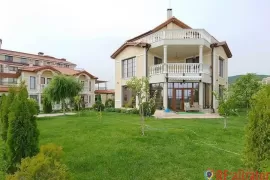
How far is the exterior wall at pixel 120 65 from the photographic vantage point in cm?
1930

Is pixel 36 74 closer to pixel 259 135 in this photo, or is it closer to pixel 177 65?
pixel 177 65

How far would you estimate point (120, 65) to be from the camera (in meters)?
22.2

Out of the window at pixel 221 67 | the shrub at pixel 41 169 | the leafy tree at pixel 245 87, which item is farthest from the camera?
the window at pixel 221 67

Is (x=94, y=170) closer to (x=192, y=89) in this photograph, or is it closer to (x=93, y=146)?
(x=93, y=146)

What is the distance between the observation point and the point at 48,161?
2.72 m

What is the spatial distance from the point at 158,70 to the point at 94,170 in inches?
559

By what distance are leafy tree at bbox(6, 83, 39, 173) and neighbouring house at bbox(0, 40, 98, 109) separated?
16.9 metres

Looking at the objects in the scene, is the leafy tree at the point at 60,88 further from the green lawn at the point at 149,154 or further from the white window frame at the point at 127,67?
the green lawn at the point at 149,154

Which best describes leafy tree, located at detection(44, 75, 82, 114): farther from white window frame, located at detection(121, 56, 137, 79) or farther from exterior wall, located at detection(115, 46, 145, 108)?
white window frame, located at detection(121, 56, 137, 79)

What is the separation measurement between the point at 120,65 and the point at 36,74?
1524 centimetres

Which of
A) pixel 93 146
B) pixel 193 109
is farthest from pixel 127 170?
pixel 193 109

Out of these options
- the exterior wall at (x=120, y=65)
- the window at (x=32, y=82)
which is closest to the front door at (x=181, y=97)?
the exterior wall at (x=120, y=65)

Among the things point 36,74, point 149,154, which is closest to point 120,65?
point 36,74

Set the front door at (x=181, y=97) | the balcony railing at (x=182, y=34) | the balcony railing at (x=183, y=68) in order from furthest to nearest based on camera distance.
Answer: the front door at (x=181, y=97) < the balcony railing at (x=182, y=34) < the balcony railing at (x=183, y=68)
